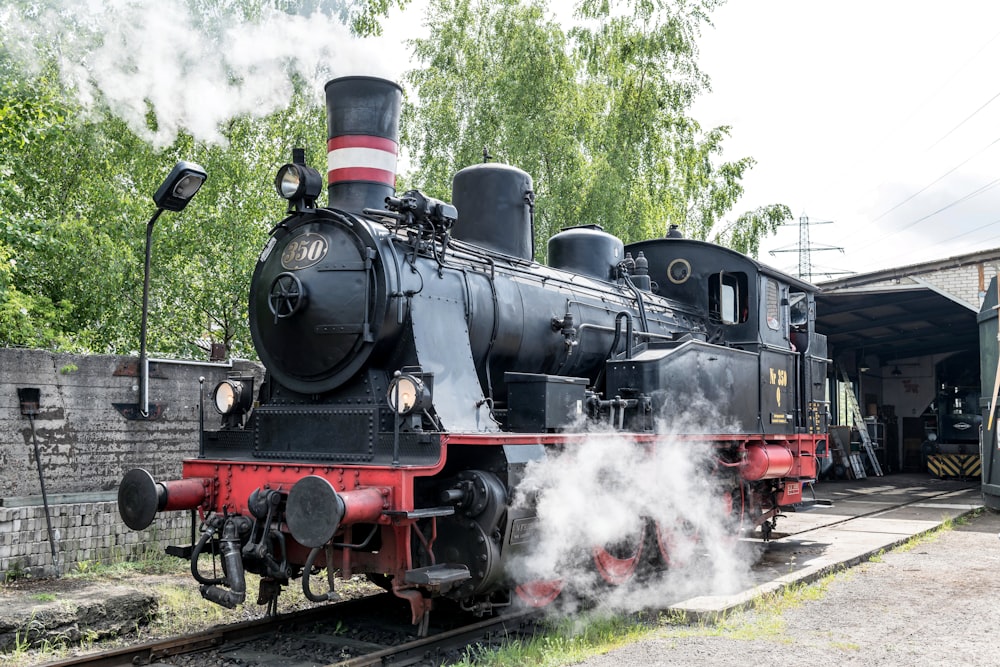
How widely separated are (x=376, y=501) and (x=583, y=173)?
11.9m

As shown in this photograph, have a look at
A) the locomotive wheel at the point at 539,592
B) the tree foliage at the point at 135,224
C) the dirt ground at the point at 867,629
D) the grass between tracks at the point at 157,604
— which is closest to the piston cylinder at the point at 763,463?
the dirt ground at the point at 867,629

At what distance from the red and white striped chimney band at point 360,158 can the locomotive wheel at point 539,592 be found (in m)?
3.01

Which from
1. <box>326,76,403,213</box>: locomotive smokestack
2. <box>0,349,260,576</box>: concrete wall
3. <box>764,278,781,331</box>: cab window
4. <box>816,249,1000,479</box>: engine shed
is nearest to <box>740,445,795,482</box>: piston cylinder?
<box>764,278,781,331</box>: cab window

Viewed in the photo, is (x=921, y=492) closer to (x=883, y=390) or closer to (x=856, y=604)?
(x=883, y=390)

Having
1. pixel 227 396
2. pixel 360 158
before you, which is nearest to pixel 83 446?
pixel 227 396

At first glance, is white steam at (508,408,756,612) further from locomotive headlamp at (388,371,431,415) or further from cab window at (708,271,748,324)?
cab window at (708,271,748,324)

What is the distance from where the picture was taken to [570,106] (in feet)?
52.5

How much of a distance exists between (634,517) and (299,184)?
3649 millimetres

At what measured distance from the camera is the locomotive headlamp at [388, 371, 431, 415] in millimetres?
4996

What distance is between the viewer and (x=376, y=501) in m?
4.74

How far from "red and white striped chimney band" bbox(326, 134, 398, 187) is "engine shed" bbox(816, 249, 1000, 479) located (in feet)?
41.0

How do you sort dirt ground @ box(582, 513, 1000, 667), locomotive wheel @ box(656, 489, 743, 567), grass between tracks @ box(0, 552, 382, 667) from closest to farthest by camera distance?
dirt ground @ box(582, 513, 1000, 667) → grass between tracks @ box(0, 552, 382, 667) → locomotive wheel @ box(656, 489, 743, 567)

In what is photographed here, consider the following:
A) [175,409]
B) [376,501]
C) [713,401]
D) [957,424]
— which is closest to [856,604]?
[713,401]

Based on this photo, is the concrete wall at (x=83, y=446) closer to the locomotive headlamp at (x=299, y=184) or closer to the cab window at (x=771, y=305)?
the locomotive headlamp at (x=299, y=184)
